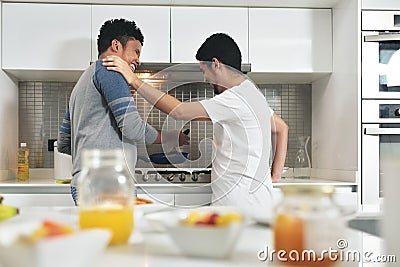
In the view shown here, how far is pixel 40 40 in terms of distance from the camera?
3.08m

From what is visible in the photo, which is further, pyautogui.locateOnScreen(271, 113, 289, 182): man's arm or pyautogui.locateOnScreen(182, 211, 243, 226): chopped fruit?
pyautogui.locateOnScreen(271, 113, 289, 182): man's arm

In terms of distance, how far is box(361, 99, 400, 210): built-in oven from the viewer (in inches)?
114

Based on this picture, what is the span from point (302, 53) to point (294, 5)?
27 cm

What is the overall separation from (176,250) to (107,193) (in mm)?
156

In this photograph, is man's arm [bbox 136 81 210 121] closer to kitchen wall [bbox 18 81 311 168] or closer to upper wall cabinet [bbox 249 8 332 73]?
upper wall cabinet [bbox 249 8 332 73]

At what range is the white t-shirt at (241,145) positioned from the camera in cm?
211

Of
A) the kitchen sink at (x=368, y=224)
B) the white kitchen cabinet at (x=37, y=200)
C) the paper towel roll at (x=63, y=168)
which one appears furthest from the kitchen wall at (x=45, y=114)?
the kitchen sink at (x=368, y=224)

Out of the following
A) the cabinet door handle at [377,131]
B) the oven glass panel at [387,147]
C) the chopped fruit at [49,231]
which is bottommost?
the chopped fruit at [49,231]

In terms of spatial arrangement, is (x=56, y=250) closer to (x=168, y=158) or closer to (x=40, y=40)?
(x=168, y=158)

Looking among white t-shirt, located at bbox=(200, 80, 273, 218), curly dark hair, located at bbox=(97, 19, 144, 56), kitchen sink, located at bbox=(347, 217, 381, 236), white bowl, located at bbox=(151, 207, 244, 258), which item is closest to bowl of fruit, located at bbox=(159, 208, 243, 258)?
white bowl, located at bbox=(151, 207, 244, 258)

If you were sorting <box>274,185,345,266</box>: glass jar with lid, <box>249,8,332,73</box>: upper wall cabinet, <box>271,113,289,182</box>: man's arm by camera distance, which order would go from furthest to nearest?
<box>249,8,332,73</box>: upper wall cabinet, <box>271,113,289,182</box>: man's arm, <box>274,185,345,266</box>: glass jar with lid

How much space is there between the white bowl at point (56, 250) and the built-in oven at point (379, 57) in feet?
7.78

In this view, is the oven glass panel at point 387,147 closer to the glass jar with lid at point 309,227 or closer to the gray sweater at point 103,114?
the gray sweater at point 103,114

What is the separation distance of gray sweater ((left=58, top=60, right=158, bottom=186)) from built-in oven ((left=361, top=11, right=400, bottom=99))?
4.37 feet
